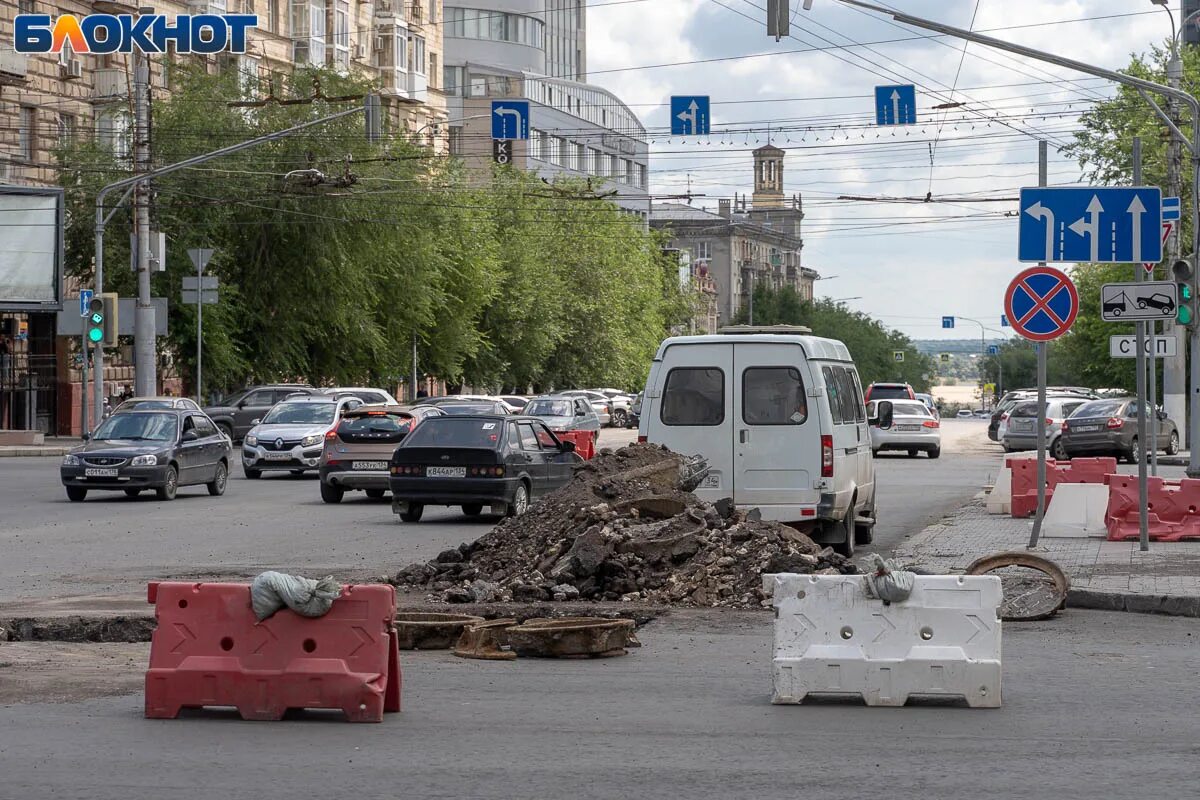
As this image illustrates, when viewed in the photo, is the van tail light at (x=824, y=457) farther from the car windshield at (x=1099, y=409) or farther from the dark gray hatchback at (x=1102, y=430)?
the car windshield at (x=1099, y=409)

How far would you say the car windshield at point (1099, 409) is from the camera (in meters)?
43.0

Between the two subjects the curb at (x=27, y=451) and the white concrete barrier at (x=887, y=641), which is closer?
the white concrete barrier at (x=887, y=641)

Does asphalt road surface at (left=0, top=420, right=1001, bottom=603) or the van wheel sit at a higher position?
the van wheel

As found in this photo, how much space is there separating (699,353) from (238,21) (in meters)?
35.4

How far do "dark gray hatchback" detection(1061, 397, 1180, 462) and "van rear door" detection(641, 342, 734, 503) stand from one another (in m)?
26.3

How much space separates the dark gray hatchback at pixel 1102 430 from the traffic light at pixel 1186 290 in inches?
284

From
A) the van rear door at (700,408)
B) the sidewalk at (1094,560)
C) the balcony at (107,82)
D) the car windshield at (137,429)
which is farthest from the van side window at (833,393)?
the balcony at (107,82)

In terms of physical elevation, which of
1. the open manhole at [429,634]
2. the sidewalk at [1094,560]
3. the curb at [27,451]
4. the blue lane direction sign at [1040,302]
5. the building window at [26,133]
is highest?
the building window at [26,133]

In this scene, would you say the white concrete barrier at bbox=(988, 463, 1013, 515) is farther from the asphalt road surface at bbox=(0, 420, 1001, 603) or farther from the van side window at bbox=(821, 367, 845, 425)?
the van side window at bbox=(821, 367, 845, 425)

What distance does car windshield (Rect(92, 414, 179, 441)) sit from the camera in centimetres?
2919

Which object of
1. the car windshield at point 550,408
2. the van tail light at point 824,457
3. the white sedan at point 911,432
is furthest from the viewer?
the white sedan at point 911,432

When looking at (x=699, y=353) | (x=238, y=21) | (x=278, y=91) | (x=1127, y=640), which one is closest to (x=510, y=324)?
(x=278, y=91)

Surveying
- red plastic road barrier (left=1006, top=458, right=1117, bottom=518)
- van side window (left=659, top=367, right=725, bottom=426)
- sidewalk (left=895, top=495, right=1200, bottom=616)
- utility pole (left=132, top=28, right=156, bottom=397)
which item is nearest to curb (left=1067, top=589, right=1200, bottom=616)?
sidewalk (left=895, top=495, right=1200, bottom=616)

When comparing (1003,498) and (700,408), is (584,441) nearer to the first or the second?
(1003,498)
